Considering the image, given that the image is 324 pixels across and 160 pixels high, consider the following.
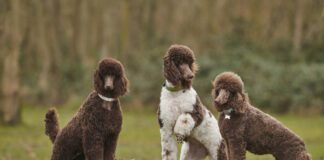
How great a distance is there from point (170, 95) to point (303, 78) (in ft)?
63.8

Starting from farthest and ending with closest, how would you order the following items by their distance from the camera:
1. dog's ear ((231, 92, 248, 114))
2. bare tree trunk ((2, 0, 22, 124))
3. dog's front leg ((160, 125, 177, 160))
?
bare tree trunk ((2, 0, 22, 124))
dog's ear ((231, 92, 248, 114))
dog's front leg ((160, 125, 177, 160))

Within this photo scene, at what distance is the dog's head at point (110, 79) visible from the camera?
8.02 m

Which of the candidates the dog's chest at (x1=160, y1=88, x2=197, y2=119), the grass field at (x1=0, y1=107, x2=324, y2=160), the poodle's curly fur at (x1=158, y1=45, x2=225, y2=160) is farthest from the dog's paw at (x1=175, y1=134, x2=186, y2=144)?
the grass field at (x1=0, y1=107, x2=324, y2=160)

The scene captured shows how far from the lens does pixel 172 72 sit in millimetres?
8086

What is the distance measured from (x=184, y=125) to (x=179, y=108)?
21 cm

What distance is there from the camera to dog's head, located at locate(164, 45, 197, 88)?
8.08 metres

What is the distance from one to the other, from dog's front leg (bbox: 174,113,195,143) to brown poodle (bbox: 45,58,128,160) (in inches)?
23.6

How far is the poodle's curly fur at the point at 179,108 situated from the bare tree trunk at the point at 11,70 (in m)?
15.8

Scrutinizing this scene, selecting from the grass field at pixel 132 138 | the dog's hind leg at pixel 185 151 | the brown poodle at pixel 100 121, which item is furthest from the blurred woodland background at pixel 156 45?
the brown poodle at pixel 100 121

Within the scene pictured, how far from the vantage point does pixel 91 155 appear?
7.94 metres

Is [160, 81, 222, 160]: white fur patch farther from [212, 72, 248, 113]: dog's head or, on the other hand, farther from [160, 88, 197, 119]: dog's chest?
[212, 72, 248, 113]: dog's head

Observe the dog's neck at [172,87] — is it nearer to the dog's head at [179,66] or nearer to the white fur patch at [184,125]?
the dog's head at [179,66]

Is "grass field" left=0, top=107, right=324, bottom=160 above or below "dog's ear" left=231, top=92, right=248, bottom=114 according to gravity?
above

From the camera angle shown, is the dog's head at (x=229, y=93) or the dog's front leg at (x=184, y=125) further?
the dog's head at (x=229, y=93)
